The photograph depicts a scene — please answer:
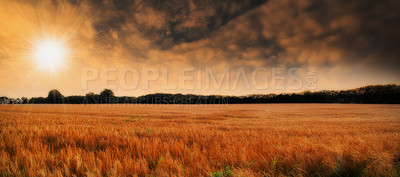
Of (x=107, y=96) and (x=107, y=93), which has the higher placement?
(x=107, y=93)

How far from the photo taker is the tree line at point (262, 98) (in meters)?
60.1

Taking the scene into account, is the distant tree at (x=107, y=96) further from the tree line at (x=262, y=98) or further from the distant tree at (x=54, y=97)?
the distant tree at (x=54, y=97)

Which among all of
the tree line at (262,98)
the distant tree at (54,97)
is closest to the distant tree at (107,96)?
the tree line at (262,98)

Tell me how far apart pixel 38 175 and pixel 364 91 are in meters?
91.6

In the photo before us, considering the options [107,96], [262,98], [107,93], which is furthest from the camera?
[107,93]

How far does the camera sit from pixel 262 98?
76188 mm

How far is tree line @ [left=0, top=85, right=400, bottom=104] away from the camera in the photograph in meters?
60.1

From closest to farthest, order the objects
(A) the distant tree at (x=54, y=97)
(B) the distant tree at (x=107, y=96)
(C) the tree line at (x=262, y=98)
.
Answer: (C) the tree line at (x=262, y=98) < (A) the distant tree at (x=54, y=97) < (B) the distant tree at (x=107, y=96)

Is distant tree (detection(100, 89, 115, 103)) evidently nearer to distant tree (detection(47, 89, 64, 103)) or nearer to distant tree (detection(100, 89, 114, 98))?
distant tree (detection(100, 89, 114, 98))

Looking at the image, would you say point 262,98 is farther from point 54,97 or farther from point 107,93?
point 54,97

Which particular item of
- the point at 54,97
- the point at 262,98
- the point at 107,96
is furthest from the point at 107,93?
the point at 262,98

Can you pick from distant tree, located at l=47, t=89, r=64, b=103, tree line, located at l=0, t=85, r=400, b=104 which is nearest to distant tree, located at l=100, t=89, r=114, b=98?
tree line, located at l=0, t=85, r=400, b=104

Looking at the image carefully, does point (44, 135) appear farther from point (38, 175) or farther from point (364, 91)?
point (364, 91)

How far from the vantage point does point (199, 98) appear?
7906 centimetres
